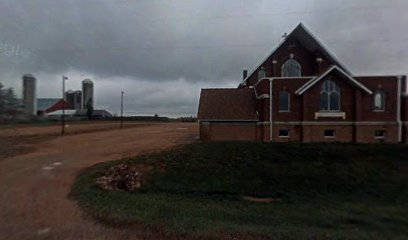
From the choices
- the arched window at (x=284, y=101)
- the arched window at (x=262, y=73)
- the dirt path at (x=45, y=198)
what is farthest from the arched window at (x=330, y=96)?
the dirt path at (x=45, y=198)

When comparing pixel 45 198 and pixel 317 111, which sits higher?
pixel 317 111

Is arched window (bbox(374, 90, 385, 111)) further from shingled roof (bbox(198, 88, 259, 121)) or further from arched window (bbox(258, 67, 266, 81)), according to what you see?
arched window (bbox(258, 67, 266, 81))

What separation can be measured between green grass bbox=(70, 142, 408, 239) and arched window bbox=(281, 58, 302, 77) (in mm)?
11801

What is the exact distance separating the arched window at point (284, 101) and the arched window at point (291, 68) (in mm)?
6543

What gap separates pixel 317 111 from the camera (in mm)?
30984

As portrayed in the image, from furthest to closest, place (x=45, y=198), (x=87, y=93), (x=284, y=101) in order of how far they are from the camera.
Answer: (x=87, y=93), (x=284, y=101), (x=45, y=198)

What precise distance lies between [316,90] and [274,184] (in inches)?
582

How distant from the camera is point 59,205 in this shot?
1177 cm

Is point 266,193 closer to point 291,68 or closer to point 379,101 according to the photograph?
point 379,101

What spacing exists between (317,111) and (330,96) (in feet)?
5.36

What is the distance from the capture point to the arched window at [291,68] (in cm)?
3753

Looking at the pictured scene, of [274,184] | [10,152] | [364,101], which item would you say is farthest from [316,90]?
[10,152]

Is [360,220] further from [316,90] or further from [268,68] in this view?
[268,68]

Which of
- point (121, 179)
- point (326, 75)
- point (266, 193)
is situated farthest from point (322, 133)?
point (121, 179)
